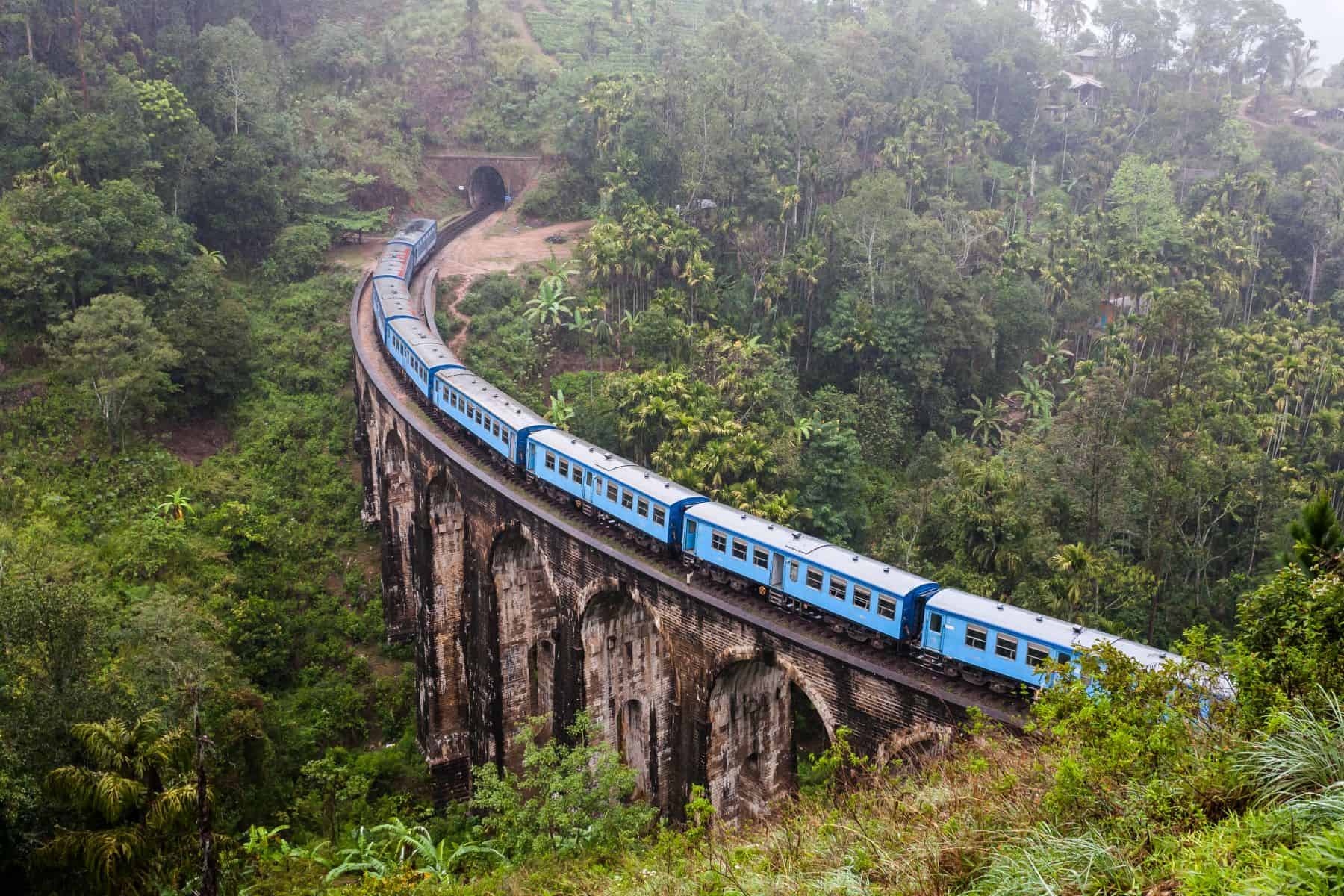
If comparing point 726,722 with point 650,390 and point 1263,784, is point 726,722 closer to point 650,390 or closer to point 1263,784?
point 1263,784

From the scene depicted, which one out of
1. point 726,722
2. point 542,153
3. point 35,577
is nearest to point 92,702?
point 35,577

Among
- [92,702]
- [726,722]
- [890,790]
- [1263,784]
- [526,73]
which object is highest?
[526,73]

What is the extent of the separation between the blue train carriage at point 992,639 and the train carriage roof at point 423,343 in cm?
2159

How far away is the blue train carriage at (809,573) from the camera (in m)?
19.5

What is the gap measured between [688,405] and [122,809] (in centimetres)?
2787

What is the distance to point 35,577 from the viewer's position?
22.5 m

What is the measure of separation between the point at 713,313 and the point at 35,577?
34.0m

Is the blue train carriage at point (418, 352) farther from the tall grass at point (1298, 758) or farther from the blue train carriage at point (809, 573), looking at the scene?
the tall grass at point (1298, 758)

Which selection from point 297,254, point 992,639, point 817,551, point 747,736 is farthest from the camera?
point 297,254

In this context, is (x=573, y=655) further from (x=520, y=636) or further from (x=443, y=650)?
(x=443, y=650)

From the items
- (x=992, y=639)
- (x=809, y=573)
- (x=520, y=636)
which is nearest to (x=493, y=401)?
(x=520, y=636)

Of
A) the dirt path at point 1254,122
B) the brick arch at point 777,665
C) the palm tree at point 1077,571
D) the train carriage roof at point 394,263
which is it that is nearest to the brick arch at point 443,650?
the brick arch at point 777,665

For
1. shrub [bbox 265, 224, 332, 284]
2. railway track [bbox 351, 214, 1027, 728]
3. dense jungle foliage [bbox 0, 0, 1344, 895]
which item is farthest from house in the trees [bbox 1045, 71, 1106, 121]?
railway track [bbox 351, 214, 1027, 728]

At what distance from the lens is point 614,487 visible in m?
25.7
